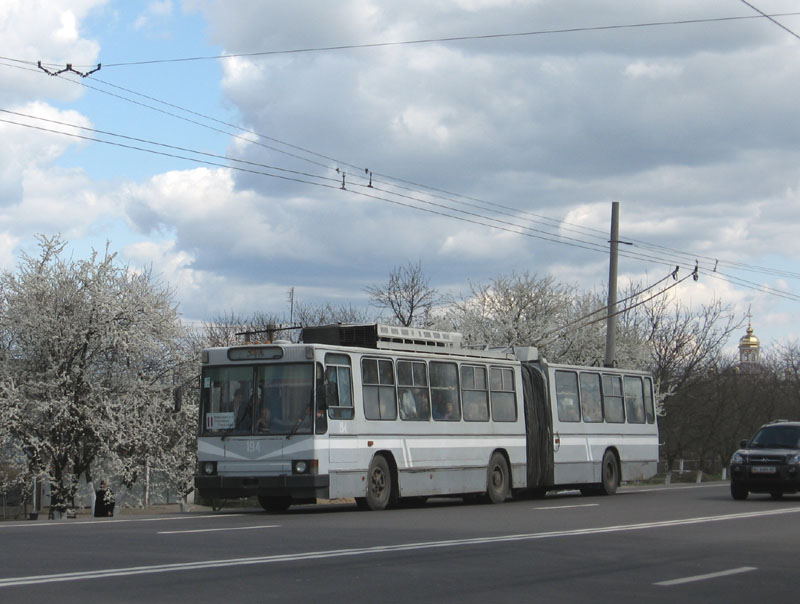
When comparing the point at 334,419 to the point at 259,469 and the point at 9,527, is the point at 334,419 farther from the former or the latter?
the point at 9,527

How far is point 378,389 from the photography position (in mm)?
19672

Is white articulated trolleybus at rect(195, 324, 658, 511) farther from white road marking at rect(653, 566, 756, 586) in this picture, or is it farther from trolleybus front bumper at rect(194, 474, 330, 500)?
white road marking at rect(653, 566, 756, 586)

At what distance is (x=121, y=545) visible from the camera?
1185 centimetres

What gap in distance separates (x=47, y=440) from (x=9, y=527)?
20.6 m

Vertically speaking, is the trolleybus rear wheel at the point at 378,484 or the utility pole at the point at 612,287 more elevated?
the utility pole at the point at 612,287

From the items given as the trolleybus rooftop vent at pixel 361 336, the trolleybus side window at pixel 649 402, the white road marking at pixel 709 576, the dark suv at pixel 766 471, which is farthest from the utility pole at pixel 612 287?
the white road marking at pixel 709 576

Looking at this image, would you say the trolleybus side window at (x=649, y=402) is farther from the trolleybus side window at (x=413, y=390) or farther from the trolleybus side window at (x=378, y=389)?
the trolleybus side window at (x=378, y=389)

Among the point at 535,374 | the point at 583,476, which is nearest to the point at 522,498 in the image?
the point at 583,476

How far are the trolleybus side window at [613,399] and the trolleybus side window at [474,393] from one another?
17.2 ft

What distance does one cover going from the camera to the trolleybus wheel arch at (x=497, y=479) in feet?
73.6

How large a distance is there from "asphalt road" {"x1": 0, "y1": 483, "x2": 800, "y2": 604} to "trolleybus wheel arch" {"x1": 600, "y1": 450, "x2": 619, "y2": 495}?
28.9 ft

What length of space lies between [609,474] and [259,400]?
11.1m

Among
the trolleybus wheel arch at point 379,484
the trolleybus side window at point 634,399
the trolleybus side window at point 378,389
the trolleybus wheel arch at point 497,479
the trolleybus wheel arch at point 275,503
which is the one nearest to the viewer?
the trolleybus wheel arch at point 379,484

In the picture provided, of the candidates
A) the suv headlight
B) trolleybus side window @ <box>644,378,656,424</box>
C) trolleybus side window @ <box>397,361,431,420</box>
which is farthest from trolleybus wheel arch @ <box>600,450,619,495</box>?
the suv headlight
